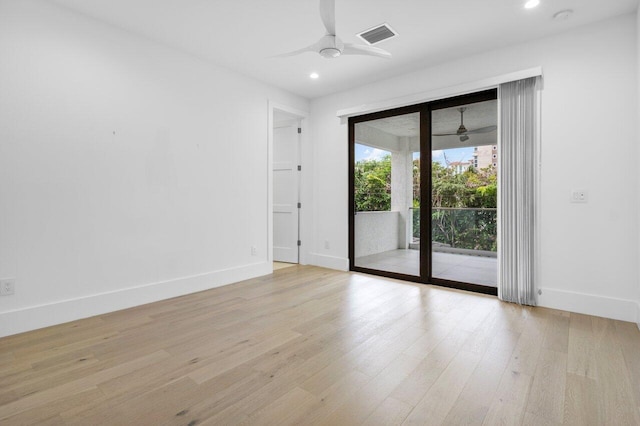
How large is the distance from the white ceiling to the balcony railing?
5.92 ft

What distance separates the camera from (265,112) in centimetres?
462

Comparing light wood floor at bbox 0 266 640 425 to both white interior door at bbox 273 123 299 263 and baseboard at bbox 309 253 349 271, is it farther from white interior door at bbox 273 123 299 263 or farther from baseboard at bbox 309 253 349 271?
white interior door at bbox 273 123 299 263

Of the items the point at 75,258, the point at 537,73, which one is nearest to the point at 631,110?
the point at 537,73

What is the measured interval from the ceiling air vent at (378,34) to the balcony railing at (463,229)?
6.74 feet

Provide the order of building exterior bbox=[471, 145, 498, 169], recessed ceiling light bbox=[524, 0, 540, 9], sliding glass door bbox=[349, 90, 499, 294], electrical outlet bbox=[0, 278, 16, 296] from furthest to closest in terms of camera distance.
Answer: sliding glass door bbox=[349, 90, 499, 294], building exterior bbox=[471, 145, 498, 169], recessed ceiling light bbox=[524, 0, 540, 9], electrical outlet bbox=[0, 278, 16, 296]

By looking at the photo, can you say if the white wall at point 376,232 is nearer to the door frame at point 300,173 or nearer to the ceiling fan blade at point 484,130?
the door frame at point 300,173

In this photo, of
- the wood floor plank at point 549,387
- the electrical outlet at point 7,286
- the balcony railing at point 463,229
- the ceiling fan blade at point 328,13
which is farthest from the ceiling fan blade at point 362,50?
the electrical outlet at point 7,286

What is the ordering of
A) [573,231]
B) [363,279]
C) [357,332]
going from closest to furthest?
[357,332]
[573,231]
[363,279]

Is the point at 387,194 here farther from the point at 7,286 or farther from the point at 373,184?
the point at 7,286

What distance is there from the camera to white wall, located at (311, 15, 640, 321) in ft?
9.45

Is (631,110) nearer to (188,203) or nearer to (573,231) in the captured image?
(573,231)

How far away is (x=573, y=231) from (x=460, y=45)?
86.4 inches

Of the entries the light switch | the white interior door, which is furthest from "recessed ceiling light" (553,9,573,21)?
the white interior door

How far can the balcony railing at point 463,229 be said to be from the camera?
3.75 meters
